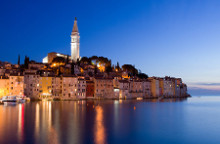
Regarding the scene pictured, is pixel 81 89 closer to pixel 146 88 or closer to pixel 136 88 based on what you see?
pixel 136 88

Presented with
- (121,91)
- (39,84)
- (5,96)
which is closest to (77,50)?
(121,91)

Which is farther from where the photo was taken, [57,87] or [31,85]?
[57,87]

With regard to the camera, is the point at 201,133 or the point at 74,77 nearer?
the point at 201,133

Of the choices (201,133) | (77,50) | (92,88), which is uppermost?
(77,50)

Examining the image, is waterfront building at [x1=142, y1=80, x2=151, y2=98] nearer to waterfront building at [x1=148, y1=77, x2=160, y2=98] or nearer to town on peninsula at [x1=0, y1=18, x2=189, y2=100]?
town on peninsula at [x1=0, y1=18, x2=189, y2=100]

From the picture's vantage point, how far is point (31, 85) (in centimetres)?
5291

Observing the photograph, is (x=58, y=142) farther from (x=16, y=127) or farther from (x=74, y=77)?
(x=74, y=77)

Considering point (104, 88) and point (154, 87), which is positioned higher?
point (154, 87)

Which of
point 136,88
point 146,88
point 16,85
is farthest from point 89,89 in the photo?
point 146,88

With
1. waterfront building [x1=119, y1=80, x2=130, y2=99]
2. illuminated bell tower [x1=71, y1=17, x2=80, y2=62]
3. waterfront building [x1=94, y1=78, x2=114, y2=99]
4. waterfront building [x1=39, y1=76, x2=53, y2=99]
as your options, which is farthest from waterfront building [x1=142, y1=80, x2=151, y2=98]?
waterfront building [x1=39, y1=76, x2=53, y2=99]

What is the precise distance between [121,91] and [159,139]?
4979cm

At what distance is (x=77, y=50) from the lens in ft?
300

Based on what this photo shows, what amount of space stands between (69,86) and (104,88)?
34.1 feet

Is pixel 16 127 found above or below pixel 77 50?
below
